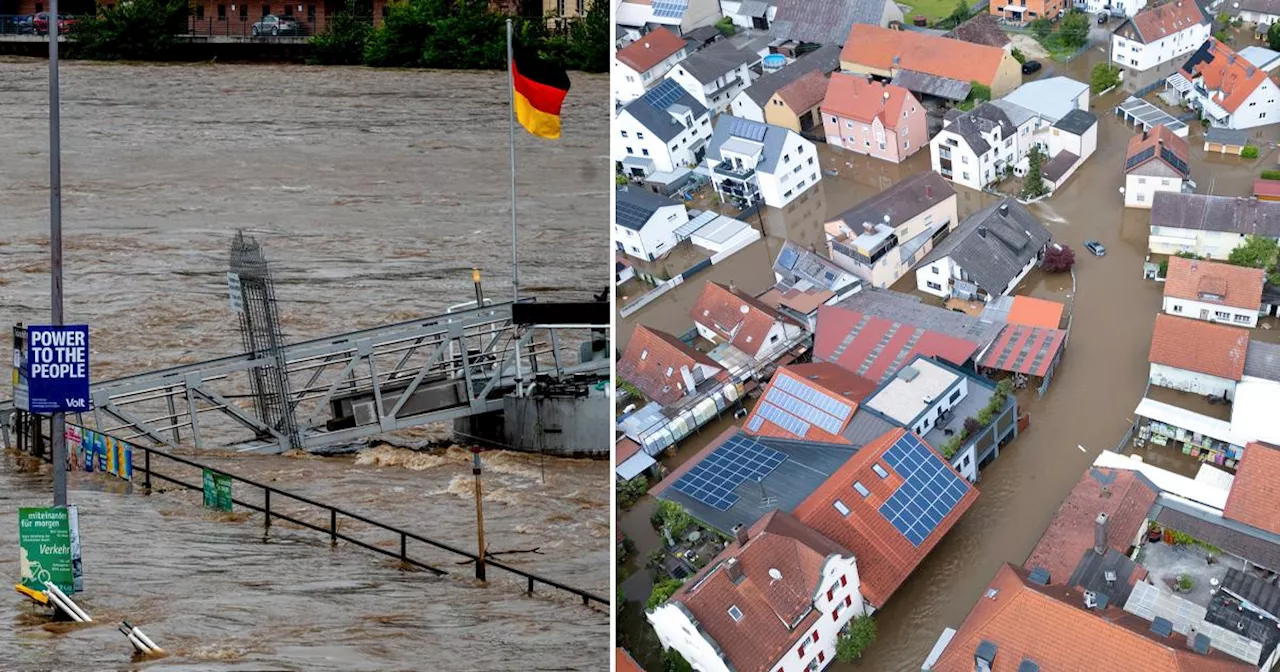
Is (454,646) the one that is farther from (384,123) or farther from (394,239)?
(384,123)

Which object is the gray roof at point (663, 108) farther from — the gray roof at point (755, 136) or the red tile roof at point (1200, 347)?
the red tile roof at point (1200, 347)

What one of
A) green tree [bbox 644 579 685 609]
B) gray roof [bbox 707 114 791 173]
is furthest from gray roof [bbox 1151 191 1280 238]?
green tree [bbox 644 579 685 609]

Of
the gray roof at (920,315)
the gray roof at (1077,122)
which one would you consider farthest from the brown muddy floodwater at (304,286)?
the gray roof at (1077,122)

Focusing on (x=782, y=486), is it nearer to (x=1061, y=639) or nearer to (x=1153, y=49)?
(x=1061, y=639)

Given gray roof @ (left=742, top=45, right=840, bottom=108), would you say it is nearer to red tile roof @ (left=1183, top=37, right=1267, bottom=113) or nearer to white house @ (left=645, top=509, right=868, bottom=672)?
red tile roof @ (left=1183, top=37, right=1267, bottom=113)

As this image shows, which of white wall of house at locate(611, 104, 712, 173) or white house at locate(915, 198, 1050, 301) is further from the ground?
white wall of house at locate(611, 104, 712, 173)

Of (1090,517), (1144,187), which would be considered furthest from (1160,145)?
(1090,517)
